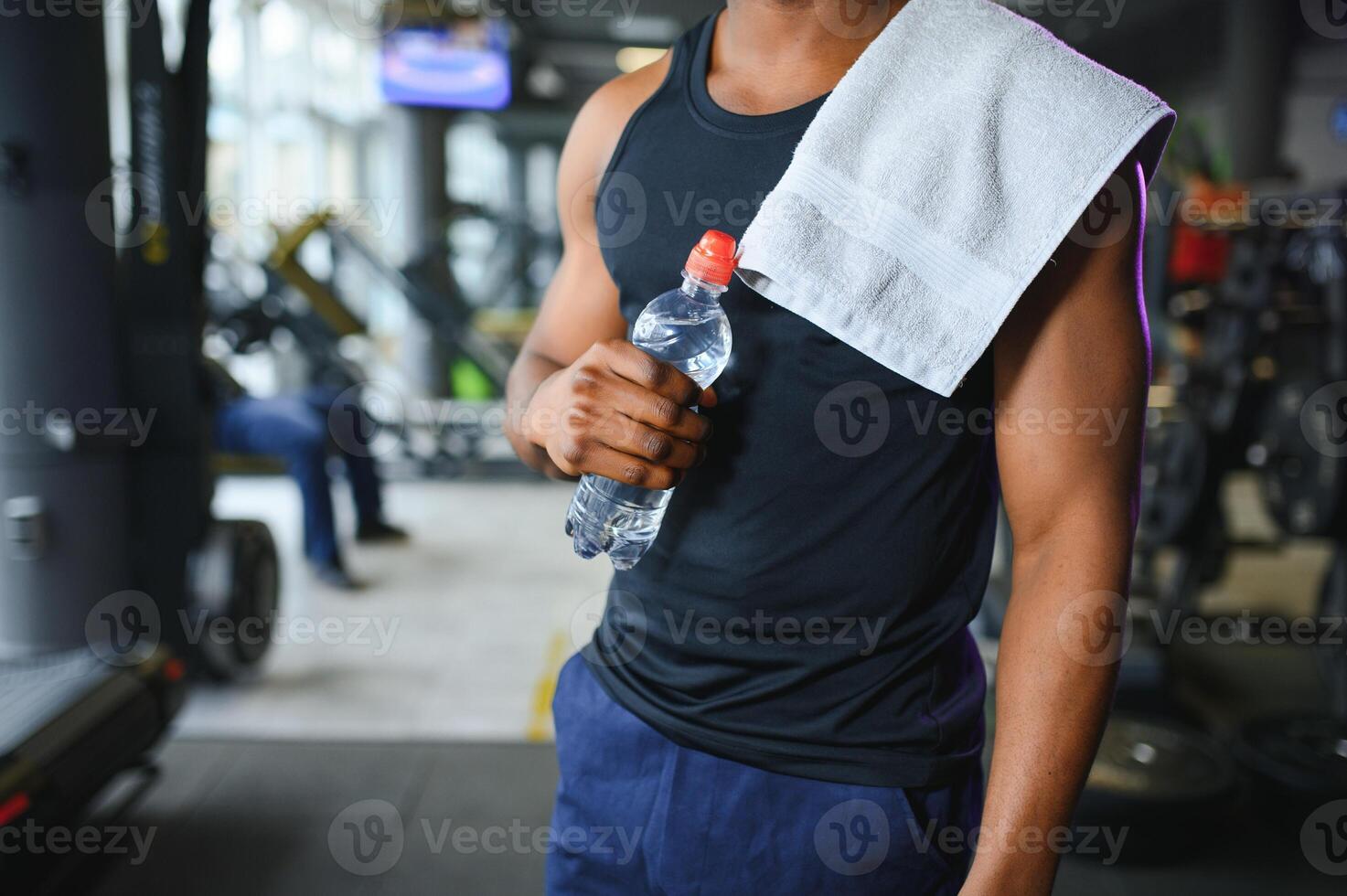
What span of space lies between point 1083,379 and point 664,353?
45 centimetres

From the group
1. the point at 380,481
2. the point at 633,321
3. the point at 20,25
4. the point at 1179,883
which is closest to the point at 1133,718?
the point at 1179,883

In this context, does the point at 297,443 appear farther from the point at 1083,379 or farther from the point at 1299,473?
the point at 1083,379

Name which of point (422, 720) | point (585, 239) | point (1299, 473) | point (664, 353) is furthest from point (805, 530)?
point (1299, 473)

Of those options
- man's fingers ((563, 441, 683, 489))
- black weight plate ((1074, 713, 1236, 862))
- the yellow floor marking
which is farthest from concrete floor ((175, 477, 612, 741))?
man's fingers ((563, 441, 683, 489))

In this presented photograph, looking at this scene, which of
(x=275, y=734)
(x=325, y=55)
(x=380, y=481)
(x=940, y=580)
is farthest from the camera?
(x=325, y=55)

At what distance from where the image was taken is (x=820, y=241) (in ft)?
2.62

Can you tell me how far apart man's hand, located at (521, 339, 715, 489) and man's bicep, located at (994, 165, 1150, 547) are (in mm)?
276

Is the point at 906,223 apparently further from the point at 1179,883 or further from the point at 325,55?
the point at 325,55

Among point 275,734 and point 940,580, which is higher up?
point 940,580

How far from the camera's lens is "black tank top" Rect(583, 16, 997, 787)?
863 millimetres

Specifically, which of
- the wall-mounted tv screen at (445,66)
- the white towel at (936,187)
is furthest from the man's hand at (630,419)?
the wall-mounted tv screen at (445,66)

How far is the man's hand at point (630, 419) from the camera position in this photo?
797mm

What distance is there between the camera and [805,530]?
0.89 metres

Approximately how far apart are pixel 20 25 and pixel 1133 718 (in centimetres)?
359
